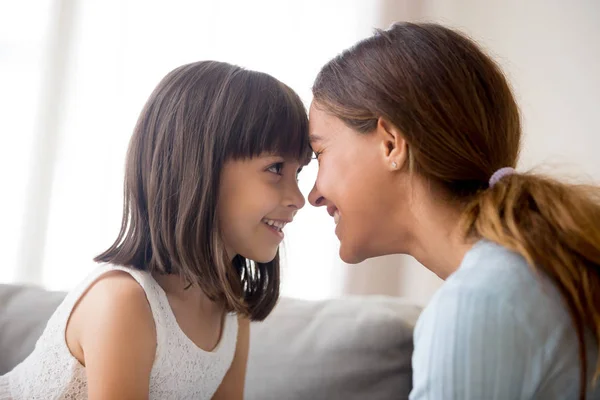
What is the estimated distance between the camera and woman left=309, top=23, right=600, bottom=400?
80cm

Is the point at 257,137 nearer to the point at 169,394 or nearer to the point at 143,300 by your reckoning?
the point at 143,300

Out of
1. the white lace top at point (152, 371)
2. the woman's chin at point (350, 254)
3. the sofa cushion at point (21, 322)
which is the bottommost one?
the sofa cushion at point (21, 322)

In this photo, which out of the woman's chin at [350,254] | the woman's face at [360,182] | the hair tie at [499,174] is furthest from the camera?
the woman's chin at [350,254]

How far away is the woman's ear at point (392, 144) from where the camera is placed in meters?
1.07

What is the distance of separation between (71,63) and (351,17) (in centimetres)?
88

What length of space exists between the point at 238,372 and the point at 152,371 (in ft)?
0.88

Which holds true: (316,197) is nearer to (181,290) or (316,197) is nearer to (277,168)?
(277,168)

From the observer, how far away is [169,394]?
118cm

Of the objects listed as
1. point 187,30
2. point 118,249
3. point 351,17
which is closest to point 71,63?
point 187,30

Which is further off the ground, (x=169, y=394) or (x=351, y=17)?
(x=351, y=17)

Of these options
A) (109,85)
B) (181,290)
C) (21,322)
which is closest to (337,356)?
(181,290)

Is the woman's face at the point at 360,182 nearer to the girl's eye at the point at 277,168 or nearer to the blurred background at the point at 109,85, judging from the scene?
the girl's eye at the point at 277,168

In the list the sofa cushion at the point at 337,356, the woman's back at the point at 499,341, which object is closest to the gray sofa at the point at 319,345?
the sofa cushion at the point at 337,356

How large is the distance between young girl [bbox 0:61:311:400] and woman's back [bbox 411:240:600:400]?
485 mm
